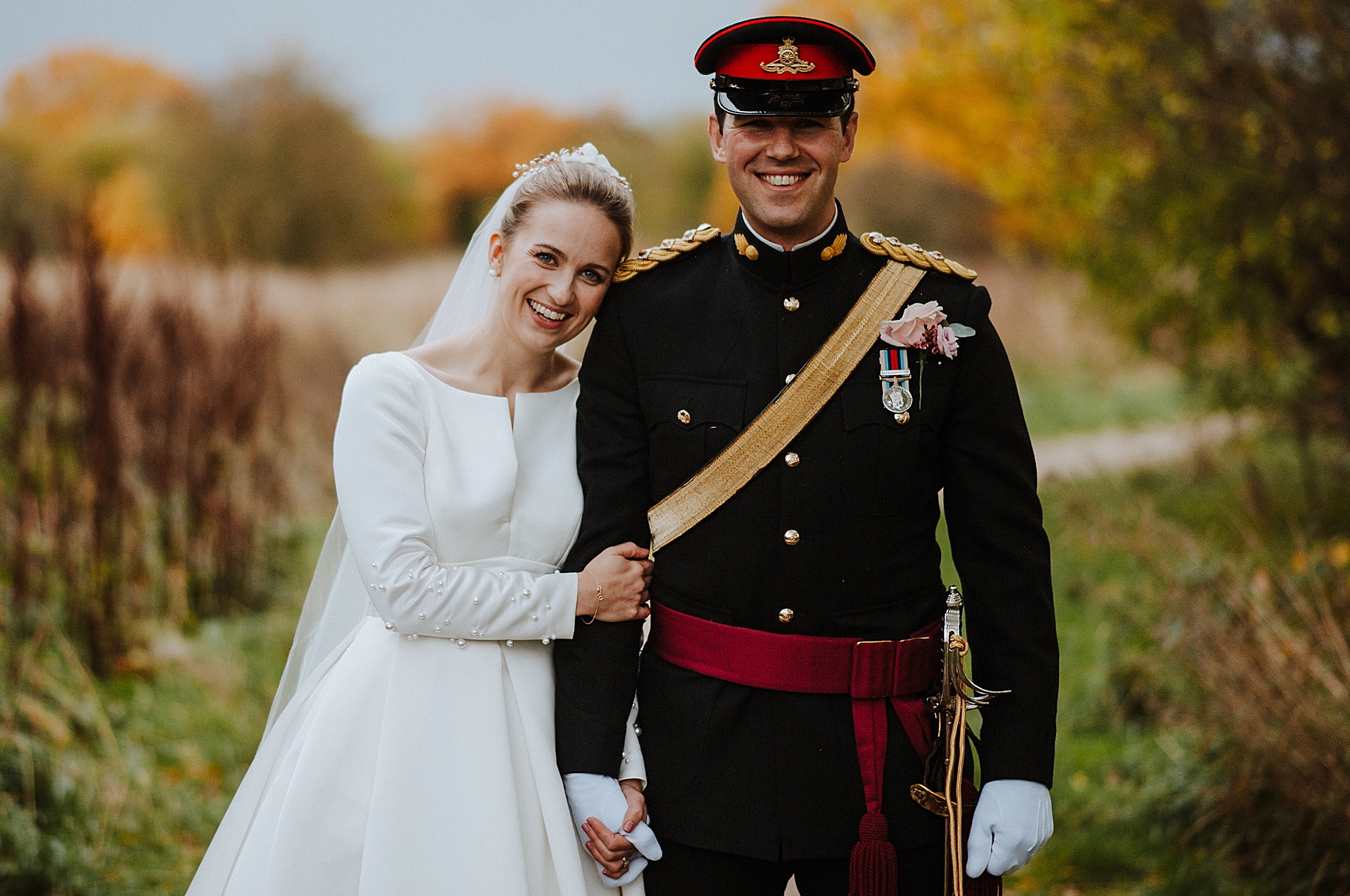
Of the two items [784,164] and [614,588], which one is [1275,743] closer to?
[614,588]

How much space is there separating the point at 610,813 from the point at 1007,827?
0.70 metres

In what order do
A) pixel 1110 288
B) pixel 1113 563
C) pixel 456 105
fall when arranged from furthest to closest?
pixel 456 105, pixel 1110 288, pixel 1113 563

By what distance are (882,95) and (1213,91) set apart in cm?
814

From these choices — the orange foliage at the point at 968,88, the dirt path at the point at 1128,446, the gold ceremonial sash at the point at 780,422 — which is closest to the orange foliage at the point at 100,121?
the orange foliage at the point at 968,88

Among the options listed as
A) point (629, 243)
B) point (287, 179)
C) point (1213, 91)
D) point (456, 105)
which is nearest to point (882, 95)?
point (1213, 91)

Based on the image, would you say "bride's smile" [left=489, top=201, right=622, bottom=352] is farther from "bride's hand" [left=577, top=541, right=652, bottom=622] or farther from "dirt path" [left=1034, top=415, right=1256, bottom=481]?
"dirt path" [left=1034, top=415, right=1256, bottom=481]

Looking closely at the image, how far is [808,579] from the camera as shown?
2.06 m

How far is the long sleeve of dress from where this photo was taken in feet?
6.86

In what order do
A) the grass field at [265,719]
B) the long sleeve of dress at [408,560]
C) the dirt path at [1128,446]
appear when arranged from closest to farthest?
the long sleeve of dress at [408,560] < the grass field at [265,719] < the dirt path at [1128,446]

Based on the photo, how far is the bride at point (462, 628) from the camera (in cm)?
206

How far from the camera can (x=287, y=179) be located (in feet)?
57.6

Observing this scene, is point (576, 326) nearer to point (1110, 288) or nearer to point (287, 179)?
point (1110, 288)

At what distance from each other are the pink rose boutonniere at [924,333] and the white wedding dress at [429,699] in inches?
27.5

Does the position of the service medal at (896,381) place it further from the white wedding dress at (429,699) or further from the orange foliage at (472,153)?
the orange foliage at (472,153)
